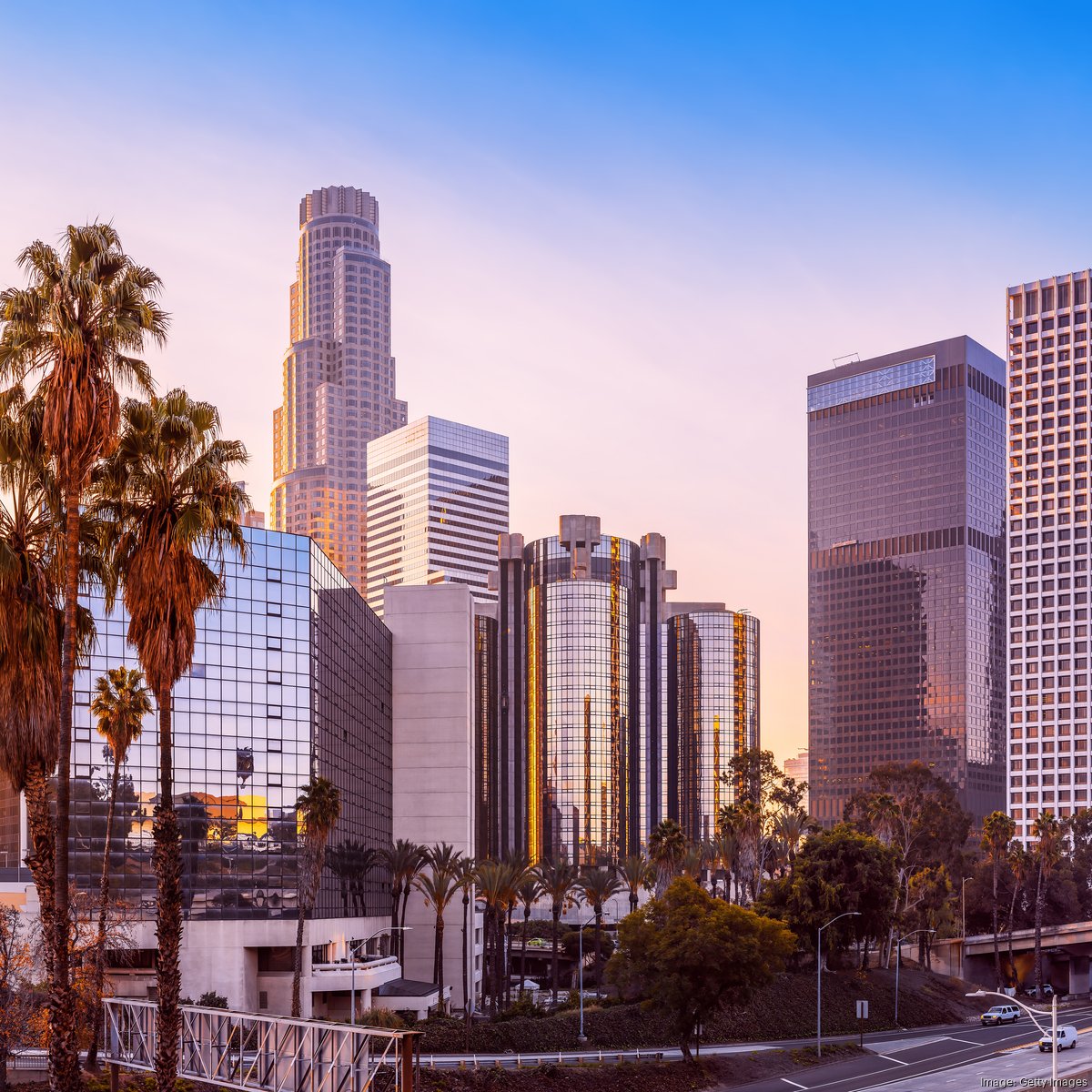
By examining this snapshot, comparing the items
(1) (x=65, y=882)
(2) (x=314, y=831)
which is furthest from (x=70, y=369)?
(2) (x=314, y=831)

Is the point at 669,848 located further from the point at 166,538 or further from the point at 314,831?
the point at 166,538

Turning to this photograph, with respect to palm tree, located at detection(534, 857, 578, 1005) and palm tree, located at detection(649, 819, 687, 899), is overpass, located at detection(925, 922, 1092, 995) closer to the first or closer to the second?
palm tree, located at detection(649, 819, 687, 899)

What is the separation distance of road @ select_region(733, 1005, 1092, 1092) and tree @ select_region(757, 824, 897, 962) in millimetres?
9188

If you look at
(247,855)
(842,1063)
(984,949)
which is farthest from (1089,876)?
(247,855)

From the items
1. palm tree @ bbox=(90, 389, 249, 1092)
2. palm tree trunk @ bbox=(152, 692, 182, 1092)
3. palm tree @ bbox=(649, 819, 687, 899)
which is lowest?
palm tree @ bbox=(649, 819, 687, 899)

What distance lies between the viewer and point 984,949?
493 feet

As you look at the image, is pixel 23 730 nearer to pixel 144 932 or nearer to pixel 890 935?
pixel 144 932

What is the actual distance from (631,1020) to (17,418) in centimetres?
7372

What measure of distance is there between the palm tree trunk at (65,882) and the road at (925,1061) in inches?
2260

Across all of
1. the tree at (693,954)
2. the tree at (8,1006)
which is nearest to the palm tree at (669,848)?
the tree at (693,954)

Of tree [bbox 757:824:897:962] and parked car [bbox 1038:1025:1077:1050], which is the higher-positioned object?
tree [bbox 757:824:897:962]

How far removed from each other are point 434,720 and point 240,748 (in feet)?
134

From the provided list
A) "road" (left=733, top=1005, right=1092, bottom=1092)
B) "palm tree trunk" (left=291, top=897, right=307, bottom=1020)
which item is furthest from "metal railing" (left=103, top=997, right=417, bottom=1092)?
"road" (left=733, top=1005, right=1092, bottom=1092)

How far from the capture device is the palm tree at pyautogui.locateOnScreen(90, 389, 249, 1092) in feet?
A: 116
